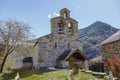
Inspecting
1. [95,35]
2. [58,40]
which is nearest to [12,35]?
[58,40]

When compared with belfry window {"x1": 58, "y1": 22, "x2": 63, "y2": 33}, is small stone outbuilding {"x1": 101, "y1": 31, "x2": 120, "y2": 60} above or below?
below

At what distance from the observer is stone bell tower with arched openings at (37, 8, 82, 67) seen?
117 feet

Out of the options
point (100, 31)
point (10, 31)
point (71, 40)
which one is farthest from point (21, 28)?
point (100, 31)

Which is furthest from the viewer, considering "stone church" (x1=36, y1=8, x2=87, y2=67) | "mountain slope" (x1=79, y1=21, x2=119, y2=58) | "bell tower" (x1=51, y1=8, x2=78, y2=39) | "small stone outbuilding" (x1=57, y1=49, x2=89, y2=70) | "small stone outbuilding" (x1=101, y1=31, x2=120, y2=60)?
"mountain slope" (x1=79, y1=21, x2=119, y2=58)

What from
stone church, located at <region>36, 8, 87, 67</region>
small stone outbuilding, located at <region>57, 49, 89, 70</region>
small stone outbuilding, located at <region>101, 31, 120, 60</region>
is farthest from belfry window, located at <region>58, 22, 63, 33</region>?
small stone outbuilding, located at <region>101, 31, 120, 60</region>

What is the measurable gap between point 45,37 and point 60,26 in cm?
356

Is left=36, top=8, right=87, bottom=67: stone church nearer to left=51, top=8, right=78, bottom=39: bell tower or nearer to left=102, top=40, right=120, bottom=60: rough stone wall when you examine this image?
left=51, top=8, right=78, bottom=39: bell tower

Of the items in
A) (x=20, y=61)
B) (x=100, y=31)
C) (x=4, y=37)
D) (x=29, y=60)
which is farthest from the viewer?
(x=100, y=31)

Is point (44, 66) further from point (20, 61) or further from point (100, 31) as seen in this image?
point (100, 31)

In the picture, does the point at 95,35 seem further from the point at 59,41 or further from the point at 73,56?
Result: the point at 73,56

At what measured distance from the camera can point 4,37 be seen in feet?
104

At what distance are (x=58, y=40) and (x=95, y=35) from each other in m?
60.2

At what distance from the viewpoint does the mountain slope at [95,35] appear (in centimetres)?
8001

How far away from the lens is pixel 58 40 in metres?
36.8
